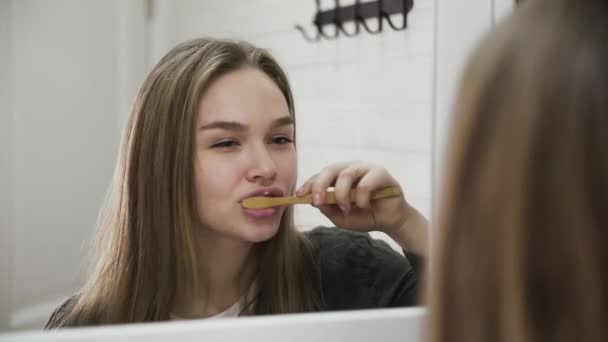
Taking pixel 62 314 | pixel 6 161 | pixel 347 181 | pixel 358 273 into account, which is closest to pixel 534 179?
pixel 347 181

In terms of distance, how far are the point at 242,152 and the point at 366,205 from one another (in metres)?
0.16

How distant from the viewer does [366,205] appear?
63 cm

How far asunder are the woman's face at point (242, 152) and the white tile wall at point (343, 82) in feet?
0.64

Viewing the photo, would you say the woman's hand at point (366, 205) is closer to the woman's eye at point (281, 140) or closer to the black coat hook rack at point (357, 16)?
the woman's eye at point (281, 140)

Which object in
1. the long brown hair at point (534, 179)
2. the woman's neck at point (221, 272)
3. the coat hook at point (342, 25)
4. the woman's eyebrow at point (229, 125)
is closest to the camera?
the long brown hair at point (534, 179)

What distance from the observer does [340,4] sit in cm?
82

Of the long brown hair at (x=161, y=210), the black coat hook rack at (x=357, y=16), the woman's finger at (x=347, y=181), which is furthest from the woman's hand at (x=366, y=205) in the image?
the black coat hook rack at (x=357, y=16)

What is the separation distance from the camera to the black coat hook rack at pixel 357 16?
0.73 m

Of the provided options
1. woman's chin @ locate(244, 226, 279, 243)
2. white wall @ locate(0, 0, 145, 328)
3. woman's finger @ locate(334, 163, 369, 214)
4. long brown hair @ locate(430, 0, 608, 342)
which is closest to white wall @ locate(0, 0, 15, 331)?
white wall @ locate(0, 0, 145, 328)

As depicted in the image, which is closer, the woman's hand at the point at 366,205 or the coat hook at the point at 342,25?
the woman's hand at the point at 366,205

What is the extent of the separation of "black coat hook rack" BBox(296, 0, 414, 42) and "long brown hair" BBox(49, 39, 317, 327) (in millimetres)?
181

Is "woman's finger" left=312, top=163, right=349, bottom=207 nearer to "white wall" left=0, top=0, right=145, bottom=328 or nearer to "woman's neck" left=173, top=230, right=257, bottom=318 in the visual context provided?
"woman's neck" left=173, top=230, right=257, bottom=318

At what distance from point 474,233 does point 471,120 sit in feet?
0.17

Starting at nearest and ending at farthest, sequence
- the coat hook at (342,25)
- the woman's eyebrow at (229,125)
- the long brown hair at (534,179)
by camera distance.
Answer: the long brown hair at (534,179) → the woman's eyebrow at (229,125) → the coat hook at (342,25)
